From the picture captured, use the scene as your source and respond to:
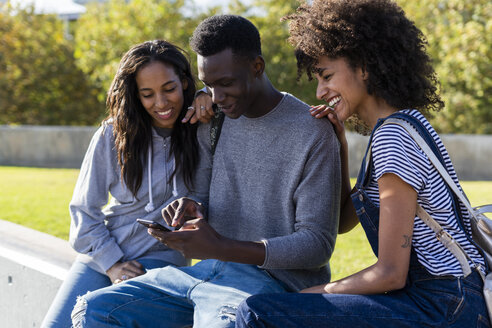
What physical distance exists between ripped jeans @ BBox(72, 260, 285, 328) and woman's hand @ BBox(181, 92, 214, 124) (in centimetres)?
81

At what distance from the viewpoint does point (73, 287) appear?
334 centimetres

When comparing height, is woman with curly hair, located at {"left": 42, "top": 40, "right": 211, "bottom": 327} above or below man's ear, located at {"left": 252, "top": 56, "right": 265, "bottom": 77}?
below

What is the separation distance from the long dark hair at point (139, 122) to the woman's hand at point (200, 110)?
10 centimetres

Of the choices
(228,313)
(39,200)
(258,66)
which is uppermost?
(258,66)

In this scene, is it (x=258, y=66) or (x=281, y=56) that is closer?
(x=258, y=66)

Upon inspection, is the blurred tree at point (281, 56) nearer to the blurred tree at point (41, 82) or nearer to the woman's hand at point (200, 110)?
the blurred tree at point (41, 82)

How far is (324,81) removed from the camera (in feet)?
8.96

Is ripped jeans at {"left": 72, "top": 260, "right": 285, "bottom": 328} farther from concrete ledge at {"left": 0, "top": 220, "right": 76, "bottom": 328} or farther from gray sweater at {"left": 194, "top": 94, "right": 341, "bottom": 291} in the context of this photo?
concrete ledge at {"left": 0, "top": 220, "right": 76, "bottom": 328}

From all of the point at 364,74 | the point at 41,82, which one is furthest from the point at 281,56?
the point at 364,74

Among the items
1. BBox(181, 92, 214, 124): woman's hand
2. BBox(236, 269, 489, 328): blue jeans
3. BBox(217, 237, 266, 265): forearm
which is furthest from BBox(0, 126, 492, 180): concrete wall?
BBox(236, 269, 489, 328): blue jeans

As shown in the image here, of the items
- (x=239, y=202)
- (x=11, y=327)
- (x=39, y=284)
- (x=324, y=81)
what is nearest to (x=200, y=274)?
(x=239, y=202)

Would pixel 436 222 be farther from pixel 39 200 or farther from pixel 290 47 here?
pixel 290 47

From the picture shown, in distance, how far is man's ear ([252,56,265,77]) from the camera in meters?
3.04

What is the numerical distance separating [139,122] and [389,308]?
1821 mm
